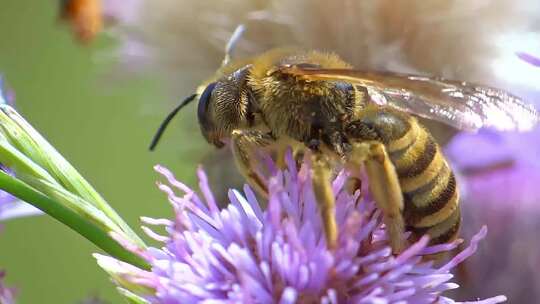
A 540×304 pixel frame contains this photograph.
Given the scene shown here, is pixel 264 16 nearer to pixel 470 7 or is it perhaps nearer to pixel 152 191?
pixel 470 7

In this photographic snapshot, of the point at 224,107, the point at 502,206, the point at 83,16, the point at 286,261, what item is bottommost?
the point at 286,261

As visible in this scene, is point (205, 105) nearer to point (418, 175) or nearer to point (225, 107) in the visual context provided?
point (225, 107)

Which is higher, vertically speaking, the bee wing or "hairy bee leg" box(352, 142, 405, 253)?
the bee wing

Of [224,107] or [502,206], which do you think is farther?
[502,206]

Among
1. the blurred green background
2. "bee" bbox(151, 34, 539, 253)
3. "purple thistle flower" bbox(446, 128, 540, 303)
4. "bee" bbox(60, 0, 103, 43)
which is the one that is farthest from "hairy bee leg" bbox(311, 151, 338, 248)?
the blurred green background

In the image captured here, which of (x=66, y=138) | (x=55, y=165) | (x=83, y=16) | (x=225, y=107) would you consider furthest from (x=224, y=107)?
(x=66, y=138)

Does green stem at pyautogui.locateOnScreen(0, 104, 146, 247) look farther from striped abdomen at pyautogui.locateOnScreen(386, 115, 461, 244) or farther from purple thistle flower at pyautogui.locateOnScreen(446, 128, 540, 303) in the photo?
purple thistle flower at pyautogui.locateOnScreen(446, 128, 540, 303)
